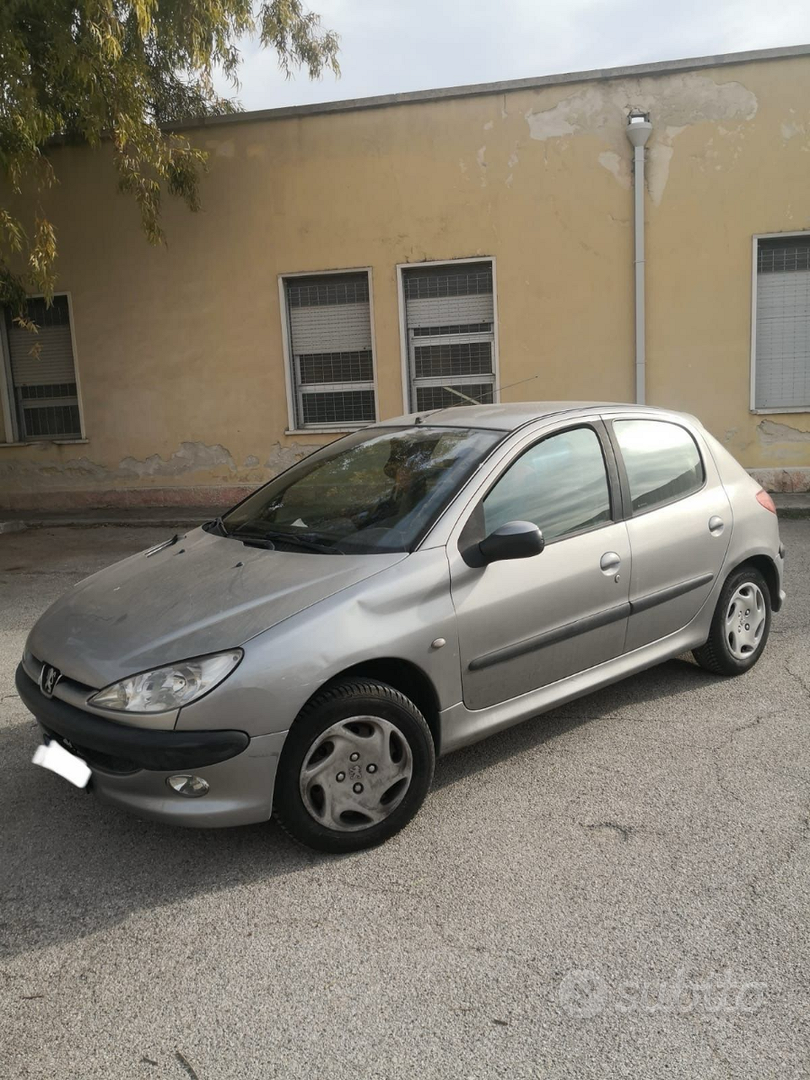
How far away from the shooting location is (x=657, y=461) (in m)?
4.34

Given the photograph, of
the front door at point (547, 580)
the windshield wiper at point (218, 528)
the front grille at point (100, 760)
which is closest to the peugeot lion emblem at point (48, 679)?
the front grille at point (100, 760)

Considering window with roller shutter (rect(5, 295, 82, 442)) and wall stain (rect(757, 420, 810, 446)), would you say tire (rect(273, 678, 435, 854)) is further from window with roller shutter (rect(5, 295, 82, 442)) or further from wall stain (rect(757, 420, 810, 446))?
window with roller shutter (rect(5, 295, 82, 442))

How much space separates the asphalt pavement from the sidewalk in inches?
260

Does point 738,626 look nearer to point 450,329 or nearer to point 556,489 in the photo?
point 556,489

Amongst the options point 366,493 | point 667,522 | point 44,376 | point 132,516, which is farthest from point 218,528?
point 44,376

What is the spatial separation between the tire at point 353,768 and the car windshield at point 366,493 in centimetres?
65

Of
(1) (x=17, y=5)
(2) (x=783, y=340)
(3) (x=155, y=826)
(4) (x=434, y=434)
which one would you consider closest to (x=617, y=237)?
(2) (x=783, y=340)

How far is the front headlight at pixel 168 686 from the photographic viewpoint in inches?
112

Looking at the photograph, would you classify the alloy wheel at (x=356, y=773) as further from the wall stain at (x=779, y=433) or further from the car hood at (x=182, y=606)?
the wall stain at (x=779, y=433)

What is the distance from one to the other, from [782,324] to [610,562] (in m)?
7.94

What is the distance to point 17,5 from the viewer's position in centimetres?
746

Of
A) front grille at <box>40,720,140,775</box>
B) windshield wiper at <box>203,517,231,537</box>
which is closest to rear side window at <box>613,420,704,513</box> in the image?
windshield wiper at <box>203,517,231,537</box>

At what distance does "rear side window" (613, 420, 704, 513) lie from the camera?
4.18 m

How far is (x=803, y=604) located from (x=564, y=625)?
3.16m
